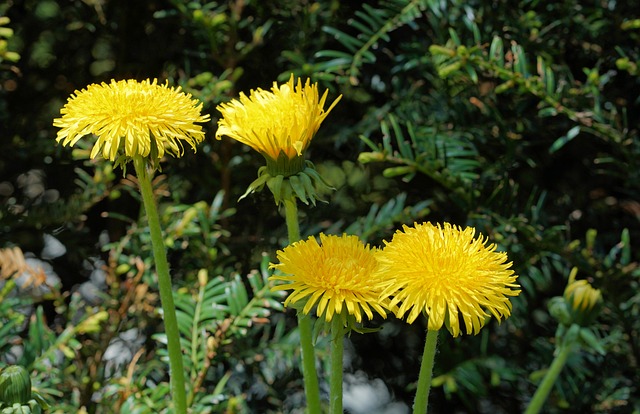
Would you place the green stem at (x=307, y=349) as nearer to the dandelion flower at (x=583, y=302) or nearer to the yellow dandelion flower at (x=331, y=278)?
the yellow dandelion flower at (x=331, y=278)

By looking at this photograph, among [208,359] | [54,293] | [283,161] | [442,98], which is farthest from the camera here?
[442,98]

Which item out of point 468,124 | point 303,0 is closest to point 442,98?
point 468,124

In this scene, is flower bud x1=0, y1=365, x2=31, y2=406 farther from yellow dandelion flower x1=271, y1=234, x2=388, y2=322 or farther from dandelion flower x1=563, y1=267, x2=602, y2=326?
dandelion flower x1=563, y1=267, x2=602, y2=326

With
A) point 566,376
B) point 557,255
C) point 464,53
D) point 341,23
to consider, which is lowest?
point 566,376

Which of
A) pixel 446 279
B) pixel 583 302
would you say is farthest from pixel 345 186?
pixel 446 279

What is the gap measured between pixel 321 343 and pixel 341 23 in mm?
348

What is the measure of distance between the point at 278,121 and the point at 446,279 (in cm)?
13

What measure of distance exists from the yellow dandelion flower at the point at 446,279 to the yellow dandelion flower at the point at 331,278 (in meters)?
0.01

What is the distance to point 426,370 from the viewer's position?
1.35 ft

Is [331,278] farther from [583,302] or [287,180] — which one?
[583,302]

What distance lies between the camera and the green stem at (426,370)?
41cm

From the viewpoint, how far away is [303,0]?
0.84m

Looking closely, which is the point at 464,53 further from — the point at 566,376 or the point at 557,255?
the point at 566,376

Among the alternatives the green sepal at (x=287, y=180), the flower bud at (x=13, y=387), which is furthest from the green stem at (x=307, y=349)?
the flower bud at (x=13, y=387)
